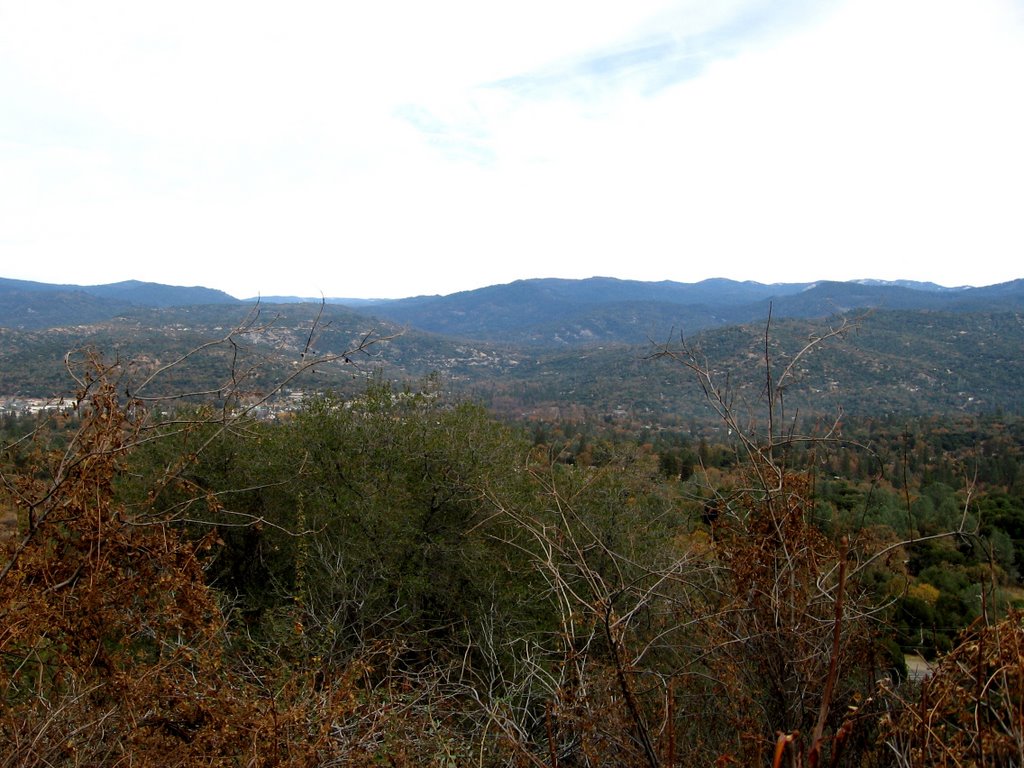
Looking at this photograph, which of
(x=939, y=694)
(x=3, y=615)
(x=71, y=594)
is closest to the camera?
(x=939, y=694)

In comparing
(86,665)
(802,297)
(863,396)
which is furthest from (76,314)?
(802,297)

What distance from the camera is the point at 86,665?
10.7ft

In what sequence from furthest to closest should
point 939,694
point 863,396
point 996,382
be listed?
point 996,382
point 863,396
point 939,694

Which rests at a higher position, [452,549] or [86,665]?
[86,665]

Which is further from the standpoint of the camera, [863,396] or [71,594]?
[863,396]

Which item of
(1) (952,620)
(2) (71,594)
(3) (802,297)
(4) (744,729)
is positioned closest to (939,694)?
(4) (744,729)

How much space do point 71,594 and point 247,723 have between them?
110cm

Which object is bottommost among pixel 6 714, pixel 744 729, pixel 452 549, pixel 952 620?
pixel 952 620

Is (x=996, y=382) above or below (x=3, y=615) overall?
below

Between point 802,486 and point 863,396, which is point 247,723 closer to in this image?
point 802,486

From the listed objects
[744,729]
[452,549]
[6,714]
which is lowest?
[452,549]

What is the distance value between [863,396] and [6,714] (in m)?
86.8

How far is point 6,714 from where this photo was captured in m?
2.92

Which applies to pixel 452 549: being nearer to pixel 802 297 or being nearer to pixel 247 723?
pixel 247 723
